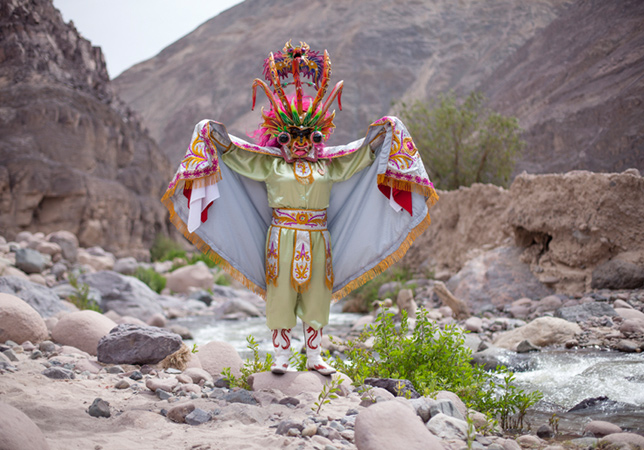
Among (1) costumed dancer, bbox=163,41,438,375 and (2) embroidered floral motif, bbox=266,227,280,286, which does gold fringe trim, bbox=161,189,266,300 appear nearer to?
(1) costumed dancer, bbox=163,41,438,375

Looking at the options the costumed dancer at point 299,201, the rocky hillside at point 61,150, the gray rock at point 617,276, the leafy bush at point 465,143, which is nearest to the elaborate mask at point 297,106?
the costumed dancer at point 299,201

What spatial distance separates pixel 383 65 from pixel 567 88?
80.5 ft

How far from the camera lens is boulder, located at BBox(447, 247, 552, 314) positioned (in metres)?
8.17

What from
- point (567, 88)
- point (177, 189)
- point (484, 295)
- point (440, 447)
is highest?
point (567, 88)

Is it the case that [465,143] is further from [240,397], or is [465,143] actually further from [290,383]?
[240,397]

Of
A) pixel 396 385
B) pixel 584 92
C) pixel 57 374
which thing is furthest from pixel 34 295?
pixel 584 92

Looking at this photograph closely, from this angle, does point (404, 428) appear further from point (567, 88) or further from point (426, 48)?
point (426, 48)

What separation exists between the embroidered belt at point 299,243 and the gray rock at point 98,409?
1433mm

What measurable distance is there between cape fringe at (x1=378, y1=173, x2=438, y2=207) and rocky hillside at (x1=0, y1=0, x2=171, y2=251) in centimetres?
1551

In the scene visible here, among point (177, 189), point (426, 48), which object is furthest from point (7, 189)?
point (426, 48)

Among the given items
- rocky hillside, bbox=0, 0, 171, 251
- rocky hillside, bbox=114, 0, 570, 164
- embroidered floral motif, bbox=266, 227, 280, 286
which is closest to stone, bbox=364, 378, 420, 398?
embroidered floral motif, bbox=266, 227, 280, 286

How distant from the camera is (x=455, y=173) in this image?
15.3 meters

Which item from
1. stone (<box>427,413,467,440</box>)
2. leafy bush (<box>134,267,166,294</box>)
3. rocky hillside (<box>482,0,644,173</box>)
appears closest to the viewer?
stone (<box>427,413,467,440</box>)

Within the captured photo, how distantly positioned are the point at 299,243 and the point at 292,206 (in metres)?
0.30
